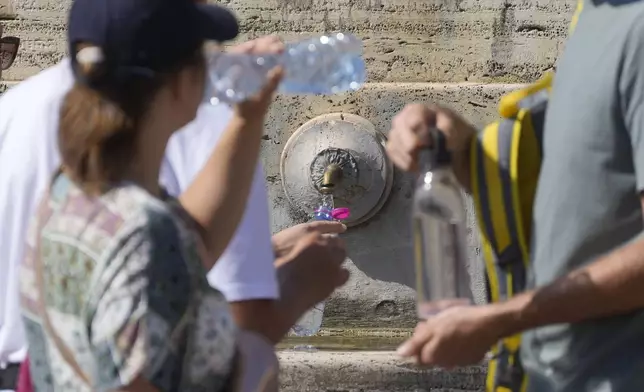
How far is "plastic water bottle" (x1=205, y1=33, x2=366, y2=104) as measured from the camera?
2.36m

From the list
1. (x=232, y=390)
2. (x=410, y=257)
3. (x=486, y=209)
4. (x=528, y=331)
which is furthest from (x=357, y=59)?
(x=410, y=257)

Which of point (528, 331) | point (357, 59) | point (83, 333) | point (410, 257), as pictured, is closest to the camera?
point (83, 333)

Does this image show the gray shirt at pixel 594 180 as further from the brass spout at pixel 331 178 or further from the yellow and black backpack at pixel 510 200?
the brass spout at pixel 331 178

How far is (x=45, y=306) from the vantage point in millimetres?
1969

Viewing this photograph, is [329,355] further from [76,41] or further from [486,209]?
[76,41]

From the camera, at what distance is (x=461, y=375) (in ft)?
14.9

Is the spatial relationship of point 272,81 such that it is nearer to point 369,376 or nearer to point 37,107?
point 37,107

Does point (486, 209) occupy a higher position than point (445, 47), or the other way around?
point (486, 209)

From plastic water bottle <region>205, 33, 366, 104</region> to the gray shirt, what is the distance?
564mm

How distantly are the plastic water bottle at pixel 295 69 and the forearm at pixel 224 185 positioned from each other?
0.08 metres

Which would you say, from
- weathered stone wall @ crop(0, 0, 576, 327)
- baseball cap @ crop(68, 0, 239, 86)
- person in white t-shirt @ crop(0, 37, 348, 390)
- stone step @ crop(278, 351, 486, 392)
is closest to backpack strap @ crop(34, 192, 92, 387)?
baseball cap @ crop(68, 0, 239, 86)

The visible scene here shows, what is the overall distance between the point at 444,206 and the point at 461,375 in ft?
7.72

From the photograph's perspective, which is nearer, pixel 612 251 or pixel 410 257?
pixel 612 251

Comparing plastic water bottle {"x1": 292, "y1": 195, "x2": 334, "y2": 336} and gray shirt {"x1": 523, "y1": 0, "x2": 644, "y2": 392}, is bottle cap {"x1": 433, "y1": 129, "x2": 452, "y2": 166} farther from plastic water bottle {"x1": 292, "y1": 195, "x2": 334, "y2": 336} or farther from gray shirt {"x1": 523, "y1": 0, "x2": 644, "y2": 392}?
plastic water bottle {"x1": 292, "y1": 195, "x2": 334, "y2": 336}
